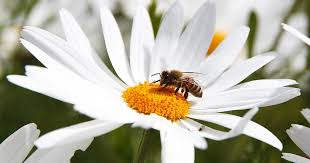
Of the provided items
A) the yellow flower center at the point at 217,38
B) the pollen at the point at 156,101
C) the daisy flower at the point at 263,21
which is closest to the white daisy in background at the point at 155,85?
the pollen at the point at 156,101

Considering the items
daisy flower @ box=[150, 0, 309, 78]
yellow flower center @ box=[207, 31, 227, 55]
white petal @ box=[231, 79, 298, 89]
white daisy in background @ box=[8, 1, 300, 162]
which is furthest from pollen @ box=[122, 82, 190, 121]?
yellow flower center @ box=[207, 31, 227, 55]

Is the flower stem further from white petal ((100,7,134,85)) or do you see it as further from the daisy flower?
the daisy flower

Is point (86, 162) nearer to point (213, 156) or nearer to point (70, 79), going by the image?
point (213, 156)

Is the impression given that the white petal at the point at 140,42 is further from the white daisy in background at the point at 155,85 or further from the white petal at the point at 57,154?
the white petal at the point at 57,154

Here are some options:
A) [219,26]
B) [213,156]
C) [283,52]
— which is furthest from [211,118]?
[219,26]

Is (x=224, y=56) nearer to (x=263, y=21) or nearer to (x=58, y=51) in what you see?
(x=58, y=51)

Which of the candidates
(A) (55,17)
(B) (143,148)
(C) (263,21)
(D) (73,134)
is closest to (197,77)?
(B) (143,148)
